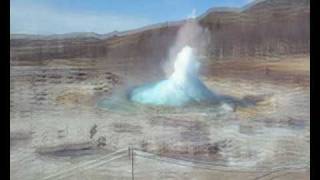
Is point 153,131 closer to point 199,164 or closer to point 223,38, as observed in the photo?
point 199,164

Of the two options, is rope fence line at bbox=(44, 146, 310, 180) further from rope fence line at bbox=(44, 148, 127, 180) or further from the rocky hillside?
the rocky hillside

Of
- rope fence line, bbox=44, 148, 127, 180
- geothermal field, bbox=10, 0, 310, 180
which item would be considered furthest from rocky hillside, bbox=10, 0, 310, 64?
rope fence line, bbox=44, 148, 127, 180

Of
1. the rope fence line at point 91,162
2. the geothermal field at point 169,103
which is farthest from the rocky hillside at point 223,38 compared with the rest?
the rope fence line at point 91,162

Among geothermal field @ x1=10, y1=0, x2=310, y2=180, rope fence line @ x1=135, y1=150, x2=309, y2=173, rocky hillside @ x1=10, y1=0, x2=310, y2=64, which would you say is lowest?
rope fence line @ x1=135, y1=150, x2=309, y2=173

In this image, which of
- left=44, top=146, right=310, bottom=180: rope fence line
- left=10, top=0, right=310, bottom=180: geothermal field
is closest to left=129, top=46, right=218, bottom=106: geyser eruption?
left=10, top=0, right=310, bottom=180: geothermal field

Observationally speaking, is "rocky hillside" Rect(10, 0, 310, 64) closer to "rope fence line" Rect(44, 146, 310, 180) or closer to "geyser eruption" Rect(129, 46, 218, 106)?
"geyser eruption" Rect(129, 46, 218, 106)

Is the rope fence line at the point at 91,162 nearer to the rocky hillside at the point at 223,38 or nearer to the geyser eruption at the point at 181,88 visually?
the geyser eruption at the point at 181,88

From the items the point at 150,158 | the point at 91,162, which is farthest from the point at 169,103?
the point at 91,162

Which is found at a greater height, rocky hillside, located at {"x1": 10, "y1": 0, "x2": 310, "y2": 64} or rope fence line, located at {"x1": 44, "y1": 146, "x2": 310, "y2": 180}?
rocky hillside, located at {"x1": 10, "y1": 0, "x2": 310, "y2": 64}
